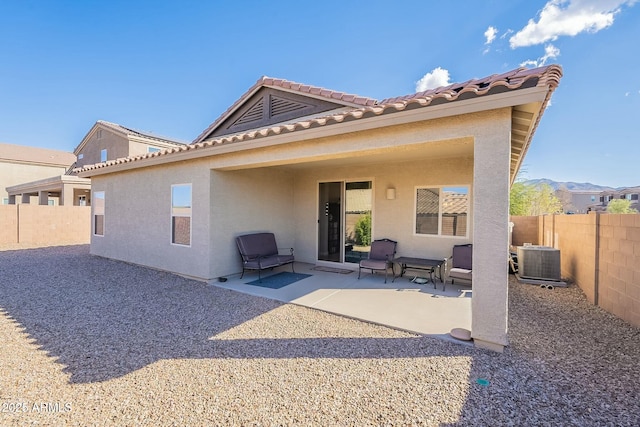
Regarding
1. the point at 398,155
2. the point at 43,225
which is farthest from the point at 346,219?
the point at 43,225

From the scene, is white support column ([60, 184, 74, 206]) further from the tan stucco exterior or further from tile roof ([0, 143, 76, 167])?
tile roof ([0, 143, 76, 167])

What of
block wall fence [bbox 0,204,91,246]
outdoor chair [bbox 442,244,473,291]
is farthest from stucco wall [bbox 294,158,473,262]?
block wall fence [bbox 0,204,91,246]

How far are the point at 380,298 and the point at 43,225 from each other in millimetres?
20852

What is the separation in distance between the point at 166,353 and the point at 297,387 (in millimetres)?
1988

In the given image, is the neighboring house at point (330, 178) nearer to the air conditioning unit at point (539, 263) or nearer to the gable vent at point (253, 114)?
the gable vent at point (253, 114)

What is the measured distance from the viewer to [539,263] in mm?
7969

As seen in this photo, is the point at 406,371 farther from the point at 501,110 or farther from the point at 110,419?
the point at 501,110

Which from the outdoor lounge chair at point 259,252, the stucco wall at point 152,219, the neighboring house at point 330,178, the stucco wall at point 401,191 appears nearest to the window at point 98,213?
the neighboring house at point 330,178

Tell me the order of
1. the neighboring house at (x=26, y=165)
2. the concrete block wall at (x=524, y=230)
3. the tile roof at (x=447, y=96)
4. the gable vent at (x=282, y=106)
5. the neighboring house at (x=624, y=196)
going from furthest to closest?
the neighboring house at (x=624, y=196)
the neighboring house at (x=26, y=165)
the concrete block wall at (x=524, y=230)
the gable vent at (x=282, y=106)
the tile roof at (x=447, y=96)

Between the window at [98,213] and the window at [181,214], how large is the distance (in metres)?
5.04

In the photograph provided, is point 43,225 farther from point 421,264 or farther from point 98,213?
point 421,264

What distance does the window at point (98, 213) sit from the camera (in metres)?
11.3

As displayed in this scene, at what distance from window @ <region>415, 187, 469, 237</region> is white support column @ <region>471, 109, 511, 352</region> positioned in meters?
3.99

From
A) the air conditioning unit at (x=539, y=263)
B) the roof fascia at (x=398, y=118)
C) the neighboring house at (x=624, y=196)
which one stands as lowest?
the air conditioning unit at (x=539, y=263)
